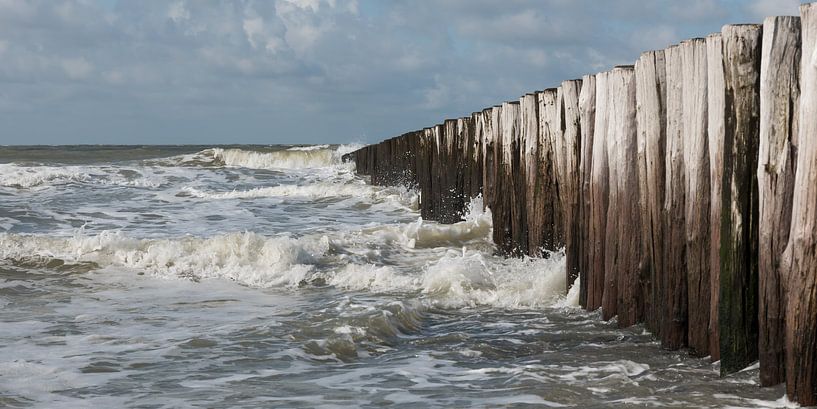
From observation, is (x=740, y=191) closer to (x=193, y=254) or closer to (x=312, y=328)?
(x=312, y=328)

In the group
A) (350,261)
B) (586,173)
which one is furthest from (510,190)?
(586,173)

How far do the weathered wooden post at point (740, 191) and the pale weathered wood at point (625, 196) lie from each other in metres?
1.22

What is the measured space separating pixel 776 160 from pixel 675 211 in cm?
114

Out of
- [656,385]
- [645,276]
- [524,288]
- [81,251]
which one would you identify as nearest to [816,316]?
[656,385]

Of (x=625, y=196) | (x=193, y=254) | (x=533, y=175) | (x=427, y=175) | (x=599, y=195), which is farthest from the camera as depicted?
(x=427, y=175)

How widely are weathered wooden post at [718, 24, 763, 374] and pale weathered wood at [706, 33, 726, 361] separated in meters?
0.05

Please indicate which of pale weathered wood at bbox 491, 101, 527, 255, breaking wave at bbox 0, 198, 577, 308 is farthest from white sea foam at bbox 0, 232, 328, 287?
pale weathered wood at bbox 491, 101, 527, 255

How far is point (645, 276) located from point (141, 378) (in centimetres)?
293

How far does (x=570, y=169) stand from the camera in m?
7.31

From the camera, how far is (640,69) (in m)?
5.50

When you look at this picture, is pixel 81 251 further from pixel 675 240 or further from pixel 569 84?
pixel 675 240

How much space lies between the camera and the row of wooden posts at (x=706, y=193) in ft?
12.6

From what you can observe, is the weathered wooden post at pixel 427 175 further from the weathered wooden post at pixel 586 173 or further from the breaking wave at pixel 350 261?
the weathered wooden post at pixel 586 173

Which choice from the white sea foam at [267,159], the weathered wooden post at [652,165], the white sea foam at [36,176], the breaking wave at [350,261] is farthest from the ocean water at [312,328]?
the white sea foam at [267,159]
